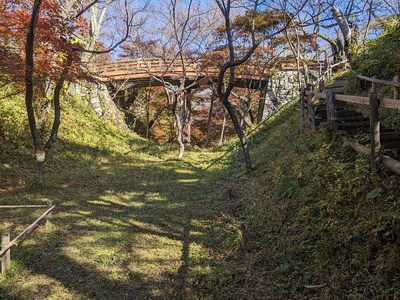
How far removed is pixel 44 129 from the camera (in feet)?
45.4

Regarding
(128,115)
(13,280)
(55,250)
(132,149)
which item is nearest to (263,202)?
(55,250)

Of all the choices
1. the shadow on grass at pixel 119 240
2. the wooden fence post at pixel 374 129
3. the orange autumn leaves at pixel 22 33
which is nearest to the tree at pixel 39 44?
the orange autumn leaves at pixel 22 33

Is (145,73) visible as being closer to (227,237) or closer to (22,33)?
(22,33)

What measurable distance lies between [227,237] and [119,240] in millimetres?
2030

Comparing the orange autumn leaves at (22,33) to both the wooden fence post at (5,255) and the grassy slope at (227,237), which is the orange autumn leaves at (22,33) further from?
the wooden fence post at (5,255)

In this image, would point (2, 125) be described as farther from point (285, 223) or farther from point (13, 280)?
point (285, 223)

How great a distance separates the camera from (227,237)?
536 centimetres

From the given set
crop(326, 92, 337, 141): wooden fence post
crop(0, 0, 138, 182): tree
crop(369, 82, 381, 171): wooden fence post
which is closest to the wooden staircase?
crop(326, 92, 337, 141): wooden fence post

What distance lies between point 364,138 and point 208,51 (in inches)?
550

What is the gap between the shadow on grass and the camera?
4258 mm

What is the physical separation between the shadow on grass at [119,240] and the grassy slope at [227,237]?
24 mm

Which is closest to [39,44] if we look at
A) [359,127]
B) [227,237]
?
[227,237]

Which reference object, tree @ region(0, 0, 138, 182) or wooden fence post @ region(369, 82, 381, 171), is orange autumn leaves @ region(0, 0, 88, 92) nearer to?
tree @ region(0, 0, 138, 182)

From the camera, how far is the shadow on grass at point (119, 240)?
426 cm
